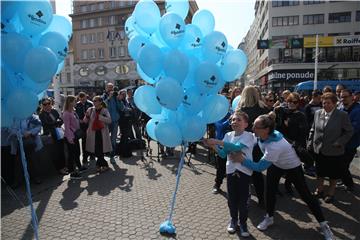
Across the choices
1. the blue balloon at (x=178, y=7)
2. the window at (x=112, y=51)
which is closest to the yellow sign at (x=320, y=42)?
the window at (x=112, y=51)

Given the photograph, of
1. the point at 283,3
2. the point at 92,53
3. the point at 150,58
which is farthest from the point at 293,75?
the point at 150,58

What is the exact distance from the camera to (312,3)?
47.6 metres

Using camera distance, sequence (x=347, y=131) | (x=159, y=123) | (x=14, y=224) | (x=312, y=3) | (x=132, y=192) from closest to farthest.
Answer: (x=159, y=123) < (x=14, y=224) < (x=347, y=131) < (x=132, y=192) < (x=312, y=3)

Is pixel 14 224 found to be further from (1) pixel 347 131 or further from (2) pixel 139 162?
(1) pixel 347 131

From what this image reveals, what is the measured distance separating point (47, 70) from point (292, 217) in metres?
3.90

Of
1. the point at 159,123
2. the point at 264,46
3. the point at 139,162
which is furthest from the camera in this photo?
the point at 264,46

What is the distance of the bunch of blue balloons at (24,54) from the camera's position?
2.94 m

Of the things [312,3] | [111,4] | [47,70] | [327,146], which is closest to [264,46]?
[312,3]

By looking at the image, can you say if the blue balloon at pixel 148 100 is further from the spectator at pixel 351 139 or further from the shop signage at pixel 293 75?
the shop signage at pixel 293 75

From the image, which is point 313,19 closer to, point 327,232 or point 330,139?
point 330,139

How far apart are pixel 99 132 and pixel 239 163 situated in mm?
4267

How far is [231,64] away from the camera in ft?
14.0

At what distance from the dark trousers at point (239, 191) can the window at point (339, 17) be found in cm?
5002

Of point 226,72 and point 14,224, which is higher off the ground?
point 226,72
